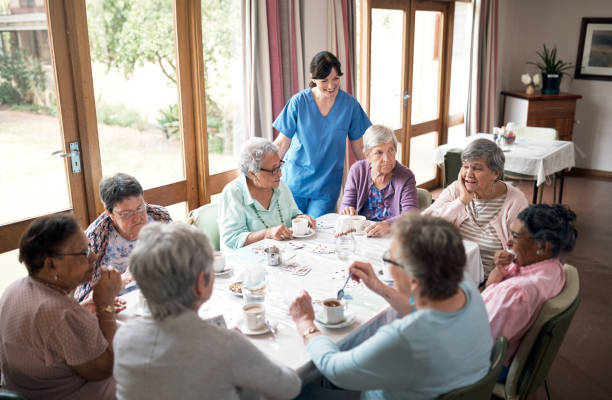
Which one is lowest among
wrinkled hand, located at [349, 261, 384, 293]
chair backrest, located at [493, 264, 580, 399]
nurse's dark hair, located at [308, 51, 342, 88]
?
chair backrest, located at [493, 264, 580, 399]

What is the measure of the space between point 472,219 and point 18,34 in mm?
2553

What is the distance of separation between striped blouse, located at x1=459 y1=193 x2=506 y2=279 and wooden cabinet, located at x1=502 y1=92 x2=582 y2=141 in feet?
15.9

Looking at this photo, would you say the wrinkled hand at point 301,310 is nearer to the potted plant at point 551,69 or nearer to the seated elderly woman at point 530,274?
the seated elderly woman at point 530,274

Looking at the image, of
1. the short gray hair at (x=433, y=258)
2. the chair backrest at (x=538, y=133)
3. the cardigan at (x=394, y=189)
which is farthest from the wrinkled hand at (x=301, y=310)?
the chair backrest at (x=538, y=133)

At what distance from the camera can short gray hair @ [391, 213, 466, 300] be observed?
4.65 feet

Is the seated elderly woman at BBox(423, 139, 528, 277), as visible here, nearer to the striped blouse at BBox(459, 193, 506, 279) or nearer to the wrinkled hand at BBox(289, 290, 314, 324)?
the striped blouse at BBox(459, 193, 506, 279)

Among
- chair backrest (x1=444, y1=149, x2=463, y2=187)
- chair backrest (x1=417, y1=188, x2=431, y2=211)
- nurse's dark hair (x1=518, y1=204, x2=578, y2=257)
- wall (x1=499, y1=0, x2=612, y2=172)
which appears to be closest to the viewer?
nurse's dark hair (x1=518, y1=204, x2=578, y2=257)

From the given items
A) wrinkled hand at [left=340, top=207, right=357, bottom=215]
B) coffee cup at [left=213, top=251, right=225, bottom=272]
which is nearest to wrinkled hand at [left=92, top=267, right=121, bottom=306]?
coffee cup at [left=213, top=251, right=225, bottom=272]

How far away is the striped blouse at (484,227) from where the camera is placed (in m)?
2.74

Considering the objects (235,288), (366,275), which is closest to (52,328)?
(235,288)

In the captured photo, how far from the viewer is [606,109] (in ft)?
23.7

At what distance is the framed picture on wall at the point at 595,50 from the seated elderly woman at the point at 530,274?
618 centimetres

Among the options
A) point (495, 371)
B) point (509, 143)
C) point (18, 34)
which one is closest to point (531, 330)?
point (495, 371)

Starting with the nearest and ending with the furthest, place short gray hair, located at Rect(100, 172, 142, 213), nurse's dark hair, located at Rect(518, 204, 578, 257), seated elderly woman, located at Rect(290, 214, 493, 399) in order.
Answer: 1. seated elderly woman, located at Rect(290, 214, 493, 399)
2. nurse's dark hair, located at Rect(518, 204, 578, 257)
3. short gray hair, located at Rect(100, 172, 142, 213)
